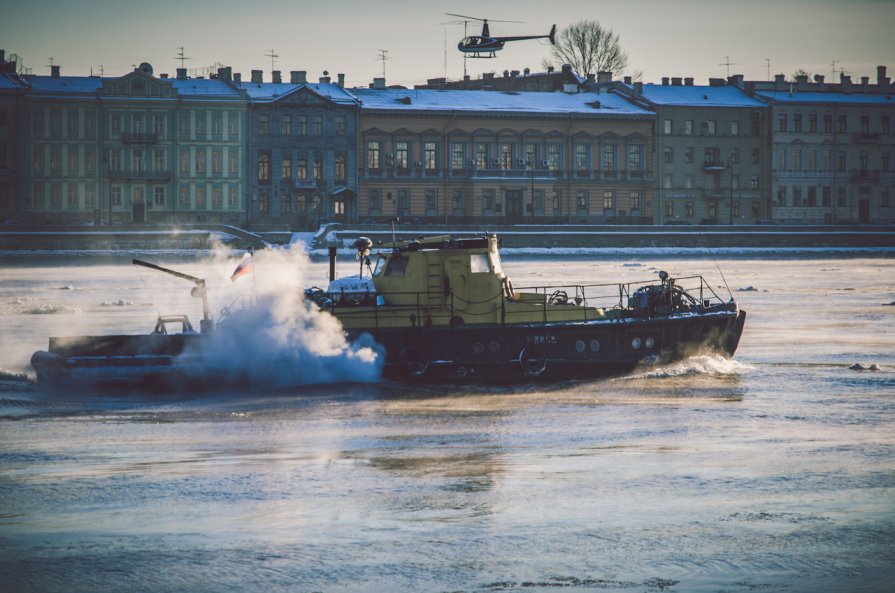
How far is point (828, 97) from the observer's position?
10181cm

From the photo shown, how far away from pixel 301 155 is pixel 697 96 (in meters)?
32.1

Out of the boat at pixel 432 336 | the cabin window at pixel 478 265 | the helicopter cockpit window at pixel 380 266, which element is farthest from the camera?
the helicopter cockpit window at pixel 380 266

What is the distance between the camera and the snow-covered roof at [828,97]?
100m

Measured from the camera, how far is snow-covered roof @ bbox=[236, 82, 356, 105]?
89419 mm

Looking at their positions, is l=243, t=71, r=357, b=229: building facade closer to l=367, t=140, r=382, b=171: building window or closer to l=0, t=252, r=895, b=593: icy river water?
l=367, t=140, r=382, b=171: building window

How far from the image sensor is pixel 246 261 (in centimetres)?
2577

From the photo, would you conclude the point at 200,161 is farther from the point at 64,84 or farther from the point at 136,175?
the point at 64,84

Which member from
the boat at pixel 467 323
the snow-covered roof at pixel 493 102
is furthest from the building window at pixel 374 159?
the boat at pixel 467 323

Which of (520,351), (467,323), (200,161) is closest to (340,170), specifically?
(200,161)

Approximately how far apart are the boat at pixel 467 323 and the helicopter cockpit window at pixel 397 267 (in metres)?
0.02

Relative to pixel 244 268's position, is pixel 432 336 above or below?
below

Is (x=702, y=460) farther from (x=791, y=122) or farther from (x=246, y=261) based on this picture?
(x=791, y=122)

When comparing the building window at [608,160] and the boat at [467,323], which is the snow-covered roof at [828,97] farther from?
the boat at [467,323]

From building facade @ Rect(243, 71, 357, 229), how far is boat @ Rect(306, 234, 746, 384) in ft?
206
